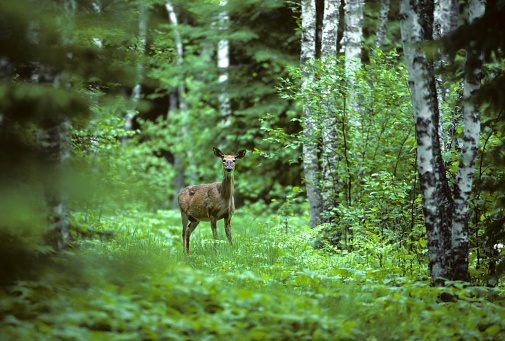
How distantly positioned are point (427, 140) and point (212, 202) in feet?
16.8

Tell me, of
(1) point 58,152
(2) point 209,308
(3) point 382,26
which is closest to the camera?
(2) point 209,308

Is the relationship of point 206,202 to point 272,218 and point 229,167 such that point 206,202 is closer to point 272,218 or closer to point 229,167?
point 229,167

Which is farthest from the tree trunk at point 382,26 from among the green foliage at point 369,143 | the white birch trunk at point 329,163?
the green foliage at point 369,143

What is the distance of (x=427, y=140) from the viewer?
5953 millimetres

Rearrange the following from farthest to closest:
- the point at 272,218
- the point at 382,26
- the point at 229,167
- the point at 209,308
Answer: the point at 382,26, the point at 272,218, the point at 229,167, the point at 209,308

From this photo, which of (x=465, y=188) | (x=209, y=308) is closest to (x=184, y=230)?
(x=209, y=308)

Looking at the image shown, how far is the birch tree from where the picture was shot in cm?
596

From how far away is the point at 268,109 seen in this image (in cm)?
1580

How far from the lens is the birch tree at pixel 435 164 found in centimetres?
596

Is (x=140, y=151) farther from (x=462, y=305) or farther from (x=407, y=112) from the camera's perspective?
(x=462, y=305)

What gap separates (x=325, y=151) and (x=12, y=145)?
6.73 m

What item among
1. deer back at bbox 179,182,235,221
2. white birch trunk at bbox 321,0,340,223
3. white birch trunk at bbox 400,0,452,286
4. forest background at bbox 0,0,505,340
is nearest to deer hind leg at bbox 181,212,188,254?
deer back at bbox 179,182,235,221

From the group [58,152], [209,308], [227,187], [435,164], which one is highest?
[58,152]

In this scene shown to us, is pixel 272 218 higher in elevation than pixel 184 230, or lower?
higher
